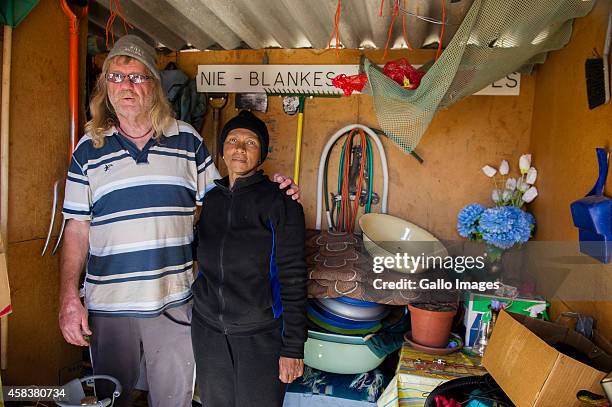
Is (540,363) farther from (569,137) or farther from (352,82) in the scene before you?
(352,82)

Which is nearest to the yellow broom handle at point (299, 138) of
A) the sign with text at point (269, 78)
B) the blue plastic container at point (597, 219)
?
the sign with text at point (269, 78)

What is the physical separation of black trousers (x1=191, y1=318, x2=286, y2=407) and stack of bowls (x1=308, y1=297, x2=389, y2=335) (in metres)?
0.76

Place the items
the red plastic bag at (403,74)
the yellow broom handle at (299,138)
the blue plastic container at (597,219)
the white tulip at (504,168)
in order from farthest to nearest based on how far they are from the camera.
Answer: the yellow broom handle at (299,138) → the white tulip at (504,168) → the red plastic bag at (403,74) → the blue plastic container at (597,219)

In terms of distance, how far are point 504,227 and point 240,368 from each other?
1.59 meters

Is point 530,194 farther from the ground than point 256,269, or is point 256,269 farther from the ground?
point 530,194

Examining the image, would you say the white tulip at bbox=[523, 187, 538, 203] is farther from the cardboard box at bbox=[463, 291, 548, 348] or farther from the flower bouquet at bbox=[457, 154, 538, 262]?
the cardboard box at bbox=[463, 291, 548, 348]

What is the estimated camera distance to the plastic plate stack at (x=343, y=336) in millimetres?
2430

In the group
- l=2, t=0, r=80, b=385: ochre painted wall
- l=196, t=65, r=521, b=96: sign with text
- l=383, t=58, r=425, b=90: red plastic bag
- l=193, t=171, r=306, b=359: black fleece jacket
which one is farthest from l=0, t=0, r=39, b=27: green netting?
l=383, t=58, r=425, b=90: red plastic bag

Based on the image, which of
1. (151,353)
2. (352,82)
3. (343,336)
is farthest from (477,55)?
(151,353)

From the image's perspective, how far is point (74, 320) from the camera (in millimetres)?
1783

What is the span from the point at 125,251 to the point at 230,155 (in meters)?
0.59

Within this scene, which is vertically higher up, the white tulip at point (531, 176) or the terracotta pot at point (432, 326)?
the white tulip at point (531, 176)

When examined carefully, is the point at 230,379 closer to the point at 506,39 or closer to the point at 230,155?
the point at 230,155

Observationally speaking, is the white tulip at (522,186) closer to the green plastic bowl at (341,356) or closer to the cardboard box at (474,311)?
the cardboard box at (474,311)
